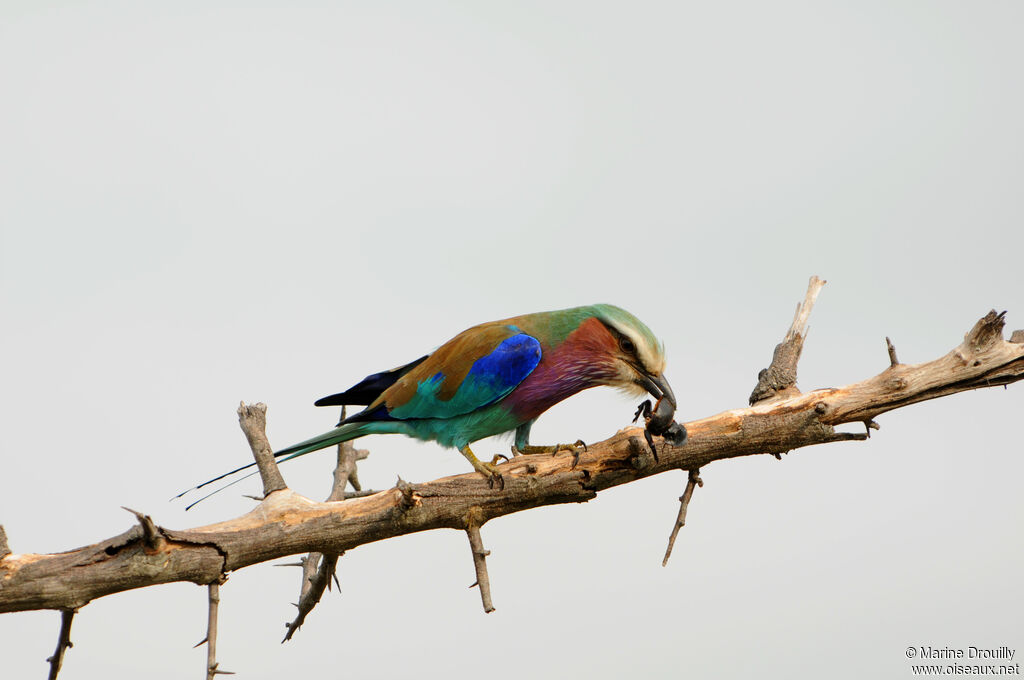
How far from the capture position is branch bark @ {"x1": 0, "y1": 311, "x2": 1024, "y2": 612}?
13.0ft

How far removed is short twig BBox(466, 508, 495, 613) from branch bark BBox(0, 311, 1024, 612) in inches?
1.1

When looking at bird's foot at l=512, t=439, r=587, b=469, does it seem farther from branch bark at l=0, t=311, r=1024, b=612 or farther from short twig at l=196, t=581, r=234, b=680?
short twig at l=196, t=581, r=234, b=680

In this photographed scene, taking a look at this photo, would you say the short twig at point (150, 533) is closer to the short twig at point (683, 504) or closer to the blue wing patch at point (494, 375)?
the blue wing patch at point (494, 375)

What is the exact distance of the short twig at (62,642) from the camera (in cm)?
400

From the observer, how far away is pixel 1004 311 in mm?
4836

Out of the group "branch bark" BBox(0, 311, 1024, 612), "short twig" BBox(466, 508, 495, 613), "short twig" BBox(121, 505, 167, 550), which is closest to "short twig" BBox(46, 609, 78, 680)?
"branch bark" BBox(0, 311, 1024, 612)

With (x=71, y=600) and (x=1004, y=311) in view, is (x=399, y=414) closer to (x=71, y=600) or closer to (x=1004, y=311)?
(x=71, y=600)

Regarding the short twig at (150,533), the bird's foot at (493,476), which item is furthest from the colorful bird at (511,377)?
the short twig at (150,533)

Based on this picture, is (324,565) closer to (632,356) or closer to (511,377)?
(511,377)

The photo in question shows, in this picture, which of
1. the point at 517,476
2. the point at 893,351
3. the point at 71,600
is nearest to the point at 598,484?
the point at 517,476

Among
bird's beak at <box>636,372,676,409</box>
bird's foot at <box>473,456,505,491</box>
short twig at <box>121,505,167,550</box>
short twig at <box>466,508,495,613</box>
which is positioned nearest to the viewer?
short twig at <box>121,505,167,550</box>

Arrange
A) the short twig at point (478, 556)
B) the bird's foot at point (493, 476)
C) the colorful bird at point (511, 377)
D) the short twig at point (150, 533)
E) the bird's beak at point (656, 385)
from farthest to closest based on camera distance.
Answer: the colorful bird at point (511, 377)
the bird's beak at point (656, 385)
the bird's foot at point (493, 476)
the short twig at point (478, 556)
the short twig at point (150, 533)

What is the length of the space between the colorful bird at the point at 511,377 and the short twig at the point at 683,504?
43 centimetres

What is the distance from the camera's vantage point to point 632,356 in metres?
5.04
